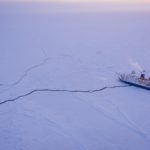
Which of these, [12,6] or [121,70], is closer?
[121,70]

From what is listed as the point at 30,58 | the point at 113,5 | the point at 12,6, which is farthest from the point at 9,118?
the point at 113,5

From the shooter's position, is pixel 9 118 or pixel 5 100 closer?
pixel 9 118

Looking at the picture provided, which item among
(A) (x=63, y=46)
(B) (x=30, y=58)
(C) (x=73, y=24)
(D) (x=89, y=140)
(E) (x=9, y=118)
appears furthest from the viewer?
(C) (x=73, y=24)

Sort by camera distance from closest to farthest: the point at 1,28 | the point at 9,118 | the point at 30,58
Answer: the point at 9,118, the point at 30,58, the point at 1,28

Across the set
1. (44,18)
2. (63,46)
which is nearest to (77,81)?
(63,46)

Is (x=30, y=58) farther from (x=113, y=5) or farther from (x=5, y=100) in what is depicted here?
(x=113, y=5)

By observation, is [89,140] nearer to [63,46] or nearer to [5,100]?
[5,100]
